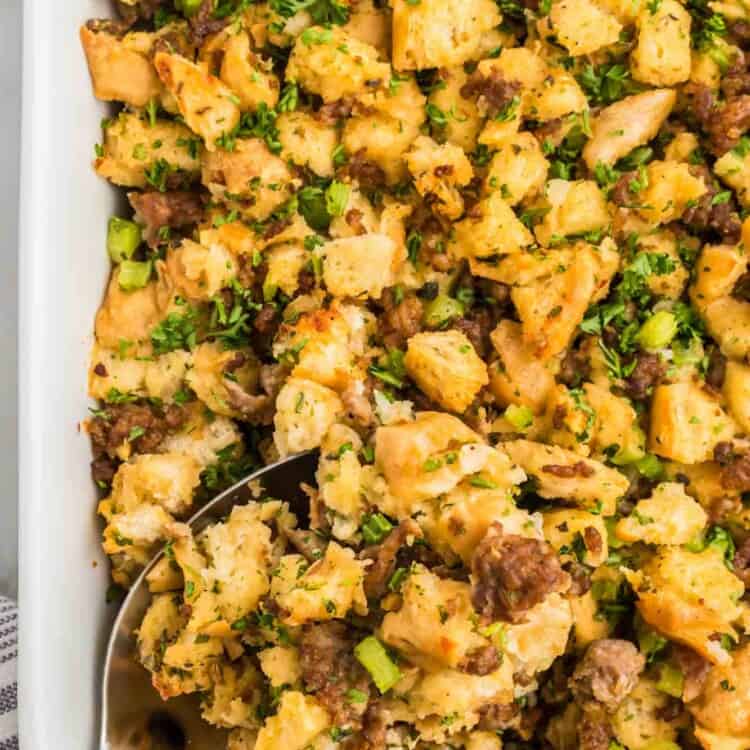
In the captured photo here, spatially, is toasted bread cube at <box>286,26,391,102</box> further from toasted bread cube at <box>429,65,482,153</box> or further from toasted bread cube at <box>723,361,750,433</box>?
toasted bread cube at <box>723,361,750,433</box>

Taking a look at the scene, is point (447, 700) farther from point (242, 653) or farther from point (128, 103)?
point (128, 103)

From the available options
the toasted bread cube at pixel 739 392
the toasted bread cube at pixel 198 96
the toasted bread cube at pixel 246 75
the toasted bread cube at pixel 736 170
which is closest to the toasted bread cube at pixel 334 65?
the toasted bread cube at pixel 246 75

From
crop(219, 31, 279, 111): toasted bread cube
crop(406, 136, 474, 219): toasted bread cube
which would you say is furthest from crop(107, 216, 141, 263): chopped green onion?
crop(406, 136, 474, 219): toasted bread cube

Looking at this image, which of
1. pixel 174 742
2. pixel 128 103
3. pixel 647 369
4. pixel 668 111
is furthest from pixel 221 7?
pixel 174 742

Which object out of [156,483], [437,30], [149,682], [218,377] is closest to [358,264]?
[218,377]

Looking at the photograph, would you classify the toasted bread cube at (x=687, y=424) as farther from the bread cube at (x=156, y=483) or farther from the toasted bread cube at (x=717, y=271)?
the bread cube at (x=156, y=483)

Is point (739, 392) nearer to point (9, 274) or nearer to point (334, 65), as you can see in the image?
point (334, 65)
